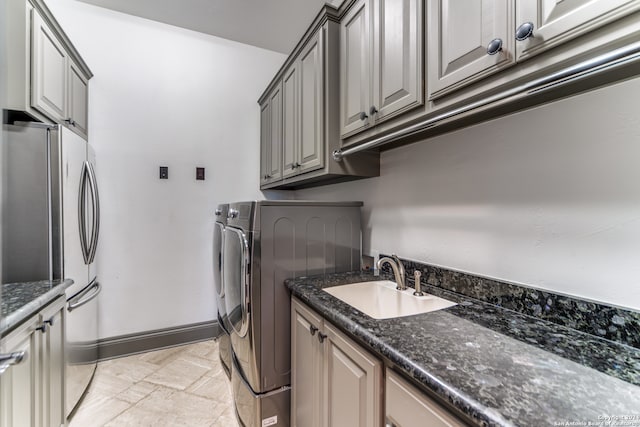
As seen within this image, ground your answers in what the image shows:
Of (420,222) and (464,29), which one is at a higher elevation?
(464,29)

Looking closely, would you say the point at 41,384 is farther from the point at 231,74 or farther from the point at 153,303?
the point at 231,74

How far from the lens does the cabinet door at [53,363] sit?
1.29 m

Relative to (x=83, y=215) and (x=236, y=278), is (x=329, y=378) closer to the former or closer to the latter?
(x=236, y=278)

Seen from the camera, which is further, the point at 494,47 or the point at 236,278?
the point at 236,278

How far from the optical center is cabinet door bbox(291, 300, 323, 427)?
117 cm

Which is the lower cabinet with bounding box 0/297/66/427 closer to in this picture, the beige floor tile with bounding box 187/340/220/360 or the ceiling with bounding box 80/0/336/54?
the beige floor tile with bounding box 187/340/220/360

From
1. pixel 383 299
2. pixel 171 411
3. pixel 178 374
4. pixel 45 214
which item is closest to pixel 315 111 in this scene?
pixel 383 299

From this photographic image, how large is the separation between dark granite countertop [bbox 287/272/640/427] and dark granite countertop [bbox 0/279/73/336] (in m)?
1.20

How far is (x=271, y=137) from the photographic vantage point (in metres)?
2.56

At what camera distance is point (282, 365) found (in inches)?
58.3

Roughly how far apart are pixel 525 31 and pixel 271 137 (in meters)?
2.12

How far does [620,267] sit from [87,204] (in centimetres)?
273

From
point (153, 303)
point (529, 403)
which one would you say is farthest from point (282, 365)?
point (153, 303)

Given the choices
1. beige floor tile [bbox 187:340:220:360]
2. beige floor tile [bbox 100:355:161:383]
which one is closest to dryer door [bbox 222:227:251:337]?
beige floor tile [bbox 187:340:220:360]
